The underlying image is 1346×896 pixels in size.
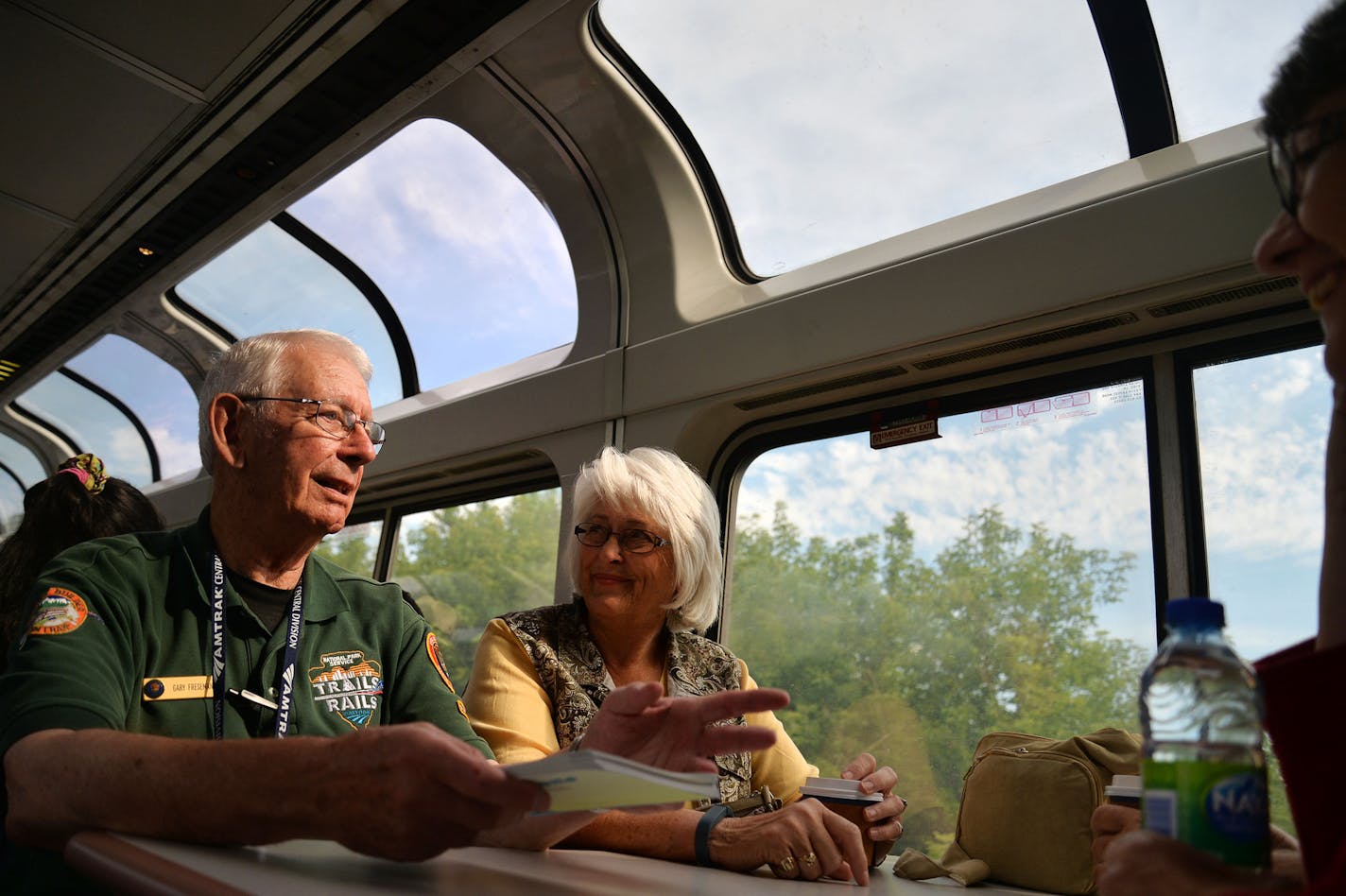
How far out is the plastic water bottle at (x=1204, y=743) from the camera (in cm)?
77

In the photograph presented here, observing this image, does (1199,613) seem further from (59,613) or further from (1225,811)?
(59,613)

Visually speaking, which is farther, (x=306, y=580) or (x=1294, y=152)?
(x=306, y=580)

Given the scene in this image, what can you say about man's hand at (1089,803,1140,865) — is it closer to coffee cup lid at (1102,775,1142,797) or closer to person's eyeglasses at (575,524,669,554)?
coffee cup lid at (1102,775,1142,797)

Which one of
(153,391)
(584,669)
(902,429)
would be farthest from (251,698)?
(153,391)

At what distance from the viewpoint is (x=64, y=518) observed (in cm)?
256

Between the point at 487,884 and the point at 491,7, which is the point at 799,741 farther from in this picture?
the point at 491,7

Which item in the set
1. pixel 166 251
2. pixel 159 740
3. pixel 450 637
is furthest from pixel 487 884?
pixel 166 251

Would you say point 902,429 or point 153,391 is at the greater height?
point 153,391

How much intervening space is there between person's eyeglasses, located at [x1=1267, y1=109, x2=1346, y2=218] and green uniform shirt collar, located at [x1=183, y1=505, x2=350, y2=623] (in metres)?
1.65

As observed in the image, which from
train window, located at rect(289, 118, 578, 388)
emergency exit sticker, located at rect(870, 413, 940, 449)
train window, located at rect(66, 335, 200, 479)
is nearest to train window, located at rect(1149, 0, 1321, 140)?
emergency exit sticker, located at rect(870, 413, 940, 449)

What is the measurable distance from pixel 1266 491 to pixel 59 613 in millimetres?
2499

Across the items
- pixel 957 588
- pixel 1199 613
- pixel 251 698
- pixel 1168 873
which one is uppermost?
pixel 957 588

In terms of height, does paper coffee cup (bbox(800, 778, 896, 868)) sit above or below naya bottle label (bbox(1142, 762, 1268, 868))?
below

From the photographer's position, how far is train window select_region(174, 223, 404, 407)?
197 inches
